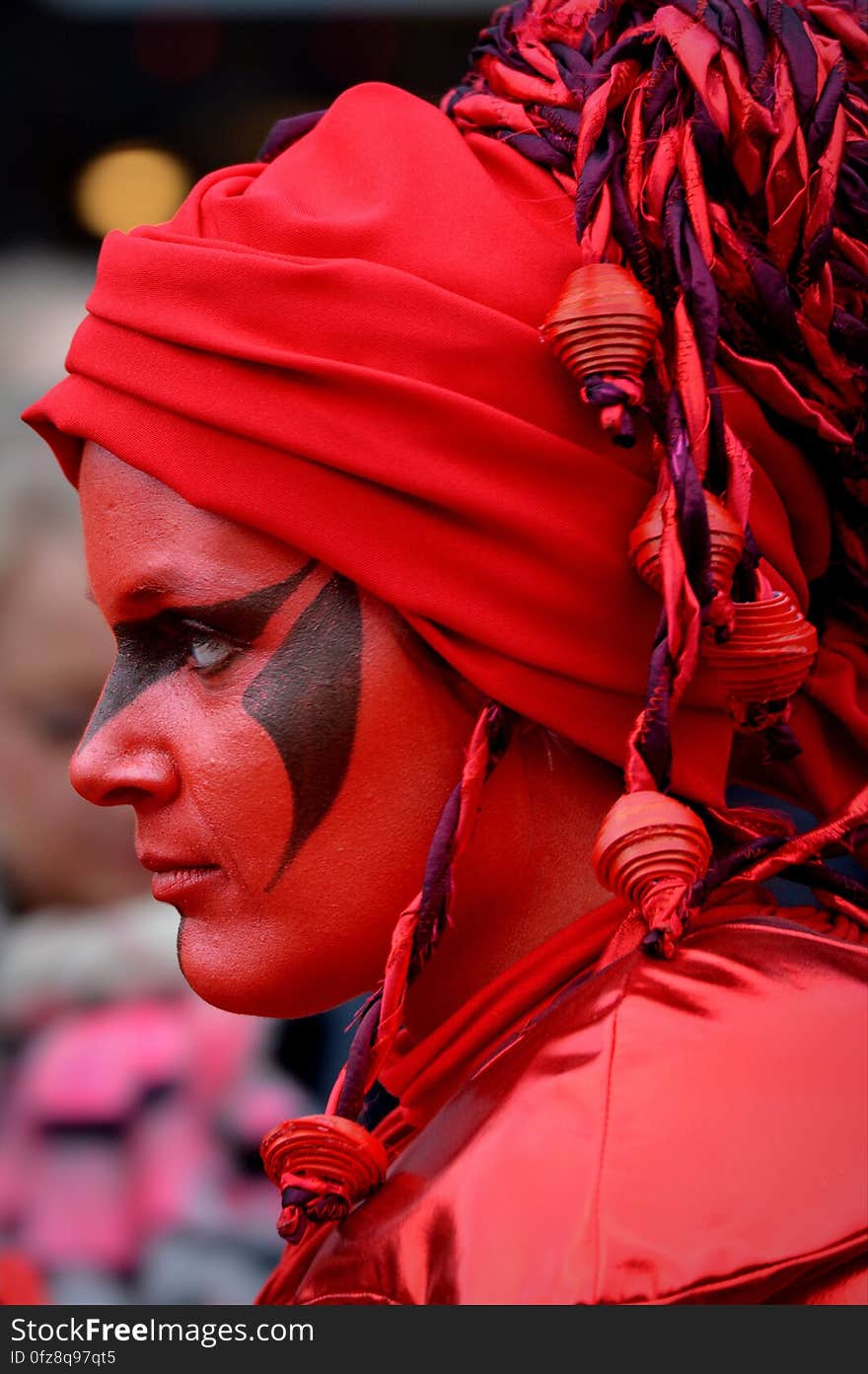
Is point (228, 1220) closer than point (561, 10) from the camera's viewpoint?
No

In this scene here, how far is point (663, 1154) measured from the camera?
3.18 feet

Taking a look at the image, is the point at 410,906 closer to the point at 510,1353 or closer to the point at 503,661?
the point at 503,661

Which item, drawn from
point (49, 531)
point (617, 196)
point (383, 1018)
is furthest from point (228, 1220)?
point (617, 196)

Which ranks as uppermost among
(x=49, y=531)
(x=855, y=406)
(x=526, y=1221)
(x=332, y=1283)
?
(x=855, y=406)

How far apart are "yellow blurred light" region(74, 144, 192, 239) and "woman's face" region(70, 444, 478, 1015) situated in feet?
7.05

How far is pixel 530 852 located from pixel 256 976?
23 cm

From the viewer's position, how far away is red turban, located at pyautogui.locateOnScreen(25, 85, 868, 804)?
3.86ft

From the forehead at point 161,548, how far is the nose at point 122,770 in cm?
10

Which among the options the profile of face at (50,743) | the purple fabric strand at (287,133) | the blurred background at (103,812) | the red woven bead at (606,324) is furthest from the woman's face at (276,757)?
the profile of face at (50,743)

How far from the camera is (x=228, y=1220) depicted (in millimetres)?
2445

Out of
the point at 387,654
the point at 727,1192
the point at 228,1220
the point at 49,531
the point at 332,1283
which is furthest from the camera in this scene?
the point at 49,531

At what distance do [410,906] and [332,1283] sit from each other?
0.85ft

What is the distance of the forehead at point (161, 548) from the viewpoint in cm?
122

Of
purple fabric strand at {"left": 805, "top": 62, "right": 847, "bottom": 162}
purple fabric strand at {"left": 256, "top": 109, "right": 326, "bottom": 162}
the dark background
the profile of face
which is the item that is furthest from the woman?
the dark background
